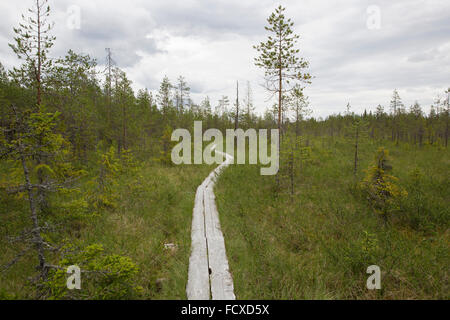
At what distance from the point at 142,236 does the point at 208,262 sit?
112 inches

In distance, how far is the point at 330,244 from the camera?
266 inches

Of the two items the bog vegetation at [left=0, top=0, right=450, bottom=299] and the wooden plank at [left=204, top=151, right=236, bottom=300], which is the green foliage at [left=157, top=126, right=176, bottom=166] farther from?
the wooden plank at [left=204, top=151, right=236, bottom=300]

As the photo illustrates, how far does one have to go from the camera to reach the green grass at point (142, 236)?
4.65 meters

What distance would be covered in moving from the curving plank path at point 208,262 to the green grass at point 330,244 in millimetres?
258

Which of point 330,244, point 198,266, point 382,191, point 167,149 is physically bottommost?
point 330,244

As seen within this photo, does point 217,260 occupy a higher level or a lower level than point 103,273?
lower

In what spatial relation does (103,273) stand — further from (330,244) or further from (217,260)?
(330,244)

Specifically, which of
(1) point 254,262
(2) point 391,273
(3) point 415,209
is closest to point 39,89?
(1) point 254,262

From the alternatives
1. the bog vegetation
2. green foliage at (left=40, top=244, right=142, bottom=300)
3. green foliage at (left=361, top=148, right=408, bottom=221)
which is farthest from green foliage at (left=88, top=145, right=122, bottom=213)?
green foliage at (left=361, top=148, right=408, bottom=221)

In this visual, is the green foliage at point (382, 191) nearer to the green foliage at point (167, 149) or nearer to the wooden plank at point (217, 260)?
the wooden plank at point (217, 260)

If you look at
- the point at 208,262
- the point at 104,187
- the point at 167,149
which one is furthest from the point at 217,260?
the point at 167,149

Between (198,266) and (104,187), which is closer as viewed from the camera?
(198,266)

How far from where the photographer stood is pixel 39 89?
8312 mm

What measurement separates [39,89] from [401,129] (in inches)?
2263
